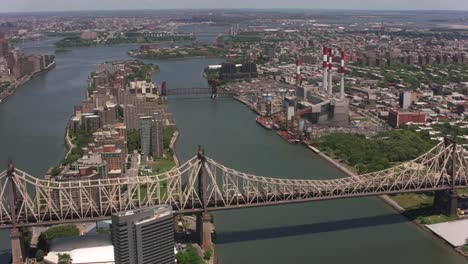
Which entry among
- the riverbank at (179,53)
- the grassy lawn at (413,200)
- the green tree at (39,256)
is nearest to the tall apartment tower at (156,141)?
the grassy lawn at (413,200)

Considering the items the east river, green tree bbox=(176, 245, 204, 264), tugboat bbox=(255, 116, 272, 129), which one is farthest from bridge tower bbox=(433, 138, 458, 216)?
tugboat bbox=(255, 116, 272, 129)

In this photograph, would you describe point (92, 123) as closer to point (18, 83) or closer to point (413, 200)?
point (413, 200)

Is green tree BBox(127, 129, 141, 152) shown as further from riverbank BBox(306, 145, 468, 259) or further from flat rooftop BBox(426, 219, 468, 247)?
flat rooftop BBox(426, 219, 468, 247)

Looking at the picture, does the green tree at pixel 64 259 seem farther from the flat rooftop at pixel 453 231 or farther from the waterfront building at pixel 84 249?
the flat rooftop at pixel 453 231

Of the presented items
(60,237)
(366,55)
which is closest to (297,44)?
(366,55)

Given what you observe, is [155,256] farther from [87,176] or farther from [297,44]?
[297,44]

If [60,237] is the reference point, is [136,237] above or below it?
above
